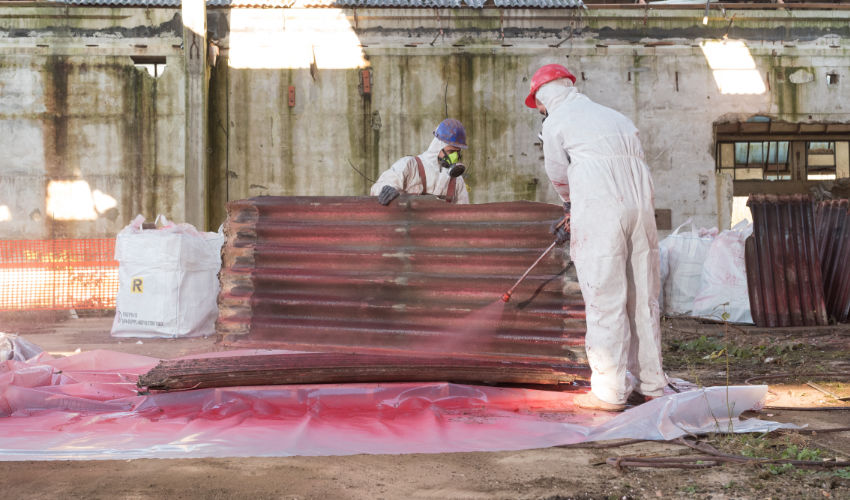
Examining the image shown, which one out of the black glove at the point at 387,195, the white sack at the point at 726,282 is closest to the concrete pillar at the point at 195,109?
the white sack at the point at 726,282

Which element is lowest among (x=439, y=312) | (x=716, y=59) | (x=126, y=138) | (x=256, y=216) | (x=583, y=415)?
(x=583, y=415)

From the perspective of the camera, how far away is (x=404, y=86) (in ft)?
40.0

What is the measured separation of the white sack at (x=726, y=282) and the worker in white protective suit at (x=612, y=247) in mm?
4421

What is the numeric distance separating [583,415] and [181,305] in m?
5.06

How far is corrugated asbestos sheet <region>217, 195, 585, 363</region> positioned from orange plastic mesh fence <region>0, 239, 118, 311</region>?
6443 millimetres

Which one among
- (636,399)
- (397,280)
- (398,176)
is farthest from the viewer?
(398,176)

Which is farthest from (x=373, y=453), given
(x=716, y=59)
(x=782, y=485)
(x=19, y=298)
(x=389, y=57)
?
(x=716, y=59)

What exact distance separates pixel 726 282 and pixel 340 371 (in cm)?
568

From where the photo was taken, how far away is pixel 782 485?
267 cm

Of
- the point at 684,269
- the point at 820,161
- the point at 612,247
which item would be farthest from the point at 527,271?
the point at 820,161

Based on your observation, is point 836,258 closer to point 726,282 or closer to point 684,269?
point 726,282

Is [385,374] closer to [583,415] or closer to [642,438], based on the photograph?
[583,415]

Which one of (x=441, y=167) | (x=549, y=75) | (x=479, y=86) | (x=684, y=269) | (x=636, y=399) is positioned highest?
(x=479, y=86)

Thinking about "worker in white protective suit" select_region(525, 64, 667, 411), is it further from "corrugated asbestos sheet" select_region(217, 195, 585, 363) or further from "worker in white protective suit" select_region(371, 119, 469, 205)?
"worker in white protective suit" select_region(371, 119, 469, 205)
